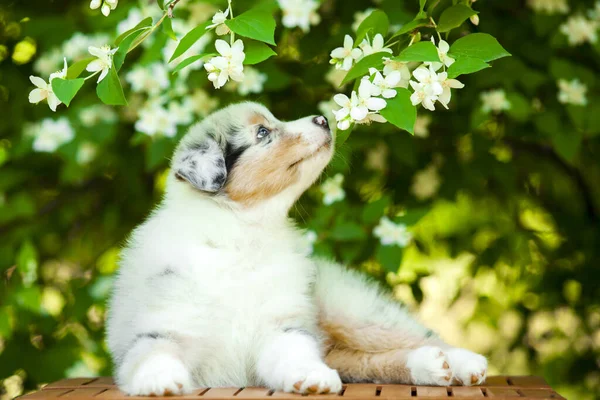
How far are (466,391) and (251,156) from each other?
1051 mm

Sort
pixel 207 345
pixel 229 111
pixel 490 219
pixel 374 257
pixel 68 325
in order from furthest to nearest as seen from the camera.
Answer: pixel 490 219 < pixel 68 325 < pixel 374 257 < pixel 229 111 < pixel 207 345

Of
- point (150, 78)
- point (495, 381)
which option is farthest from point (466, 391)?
point (150, 78)

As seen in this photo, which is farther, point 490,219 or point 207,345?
point 490,219

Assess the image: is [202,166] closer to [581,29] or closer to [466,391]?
[466,391]

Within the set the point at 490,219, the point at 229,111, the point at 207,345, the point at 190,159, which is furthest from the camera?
the point at 490,219

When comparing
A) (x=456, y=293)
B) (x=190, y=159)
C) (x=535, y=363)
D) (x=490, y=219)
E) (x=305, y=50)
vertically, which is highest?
(x=305, y=50)

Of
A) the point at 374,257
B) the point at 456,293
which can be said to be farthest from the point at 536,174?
the point at 374,257

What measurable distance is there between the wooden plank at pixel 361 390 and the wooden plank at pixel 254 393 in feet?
0.72

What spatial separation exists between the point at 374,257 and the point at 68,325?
5.27 ft

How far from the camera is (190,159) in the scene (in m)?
2.63

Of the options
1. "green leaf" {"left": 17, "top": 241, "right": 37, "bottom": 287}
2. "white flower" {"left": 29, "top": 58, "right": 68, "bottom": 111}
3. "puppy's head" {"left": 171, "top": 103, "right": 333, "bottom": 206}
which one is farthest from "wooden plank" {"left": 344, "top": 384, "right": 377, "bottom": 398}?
"green leaf" {"left": 17, "top": 241, "right": 37, "bottom": 287}

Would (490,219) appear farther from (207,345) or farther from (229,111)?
(207,345)

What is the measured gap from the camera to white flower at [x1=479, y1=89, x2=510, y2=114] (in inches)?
145

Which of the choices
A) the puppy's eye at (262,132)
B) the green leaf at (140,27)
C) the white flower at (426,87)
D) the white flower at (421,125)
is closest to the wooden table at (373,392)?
the white flower at (426,87)
